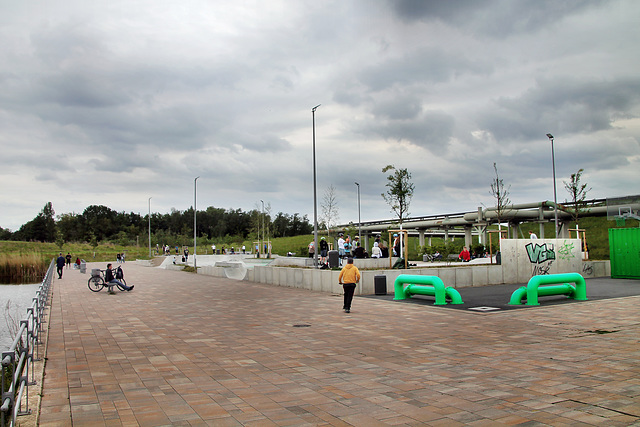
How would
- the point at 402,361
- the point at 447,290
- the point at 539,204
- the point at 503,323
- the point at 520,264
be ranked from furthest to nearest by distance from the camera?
the point at 539,204
the point at 520,264
the point at 447,290
the point at 503,323
the point at 402,361

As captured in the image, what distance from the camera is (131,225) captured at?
449ft

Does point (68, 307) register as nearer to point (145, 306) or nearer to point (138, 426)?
point (145, 306)

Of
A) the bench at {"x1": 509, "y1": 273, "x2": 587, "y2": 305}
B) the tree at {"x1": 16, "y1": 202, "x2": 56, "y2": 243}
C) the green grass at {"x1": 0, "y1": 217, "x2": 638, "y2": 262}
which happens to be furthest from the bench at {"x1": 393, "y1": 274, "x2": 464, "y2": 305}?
the tree at {"x1": 16, "y1": 202, "x2": 56, "y2": 243}

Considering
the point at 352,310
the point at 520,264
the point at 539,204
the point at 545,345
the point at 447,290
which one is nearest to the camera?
the point at 545,345

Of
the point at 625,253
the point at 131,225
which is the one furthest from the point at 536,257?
the point at 131,225

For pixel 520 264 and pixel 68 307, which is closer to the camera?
pixel 68 307

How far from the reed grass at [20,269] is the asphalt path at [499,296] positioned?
85.6 ft

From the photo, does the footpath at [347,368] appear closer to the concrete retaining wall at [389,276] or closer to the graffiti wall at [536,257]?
the concrete retaining wall at [389,276]

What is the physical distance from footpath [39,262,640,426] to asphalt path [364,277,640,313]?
3.16 feet

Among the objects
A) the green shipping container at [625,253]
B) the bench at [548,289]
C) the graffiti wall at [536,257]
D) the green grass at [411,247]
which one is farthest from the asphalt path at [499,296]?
the green grass at [411,247]

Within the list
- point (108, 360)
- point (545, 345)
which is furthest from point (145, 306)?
point (545, 345)

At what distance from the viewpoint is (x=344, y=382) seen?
6656 mm

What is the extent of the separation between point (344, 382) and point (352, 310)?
25.9 feet

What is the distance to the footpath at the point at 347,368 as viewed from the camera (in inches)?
210
